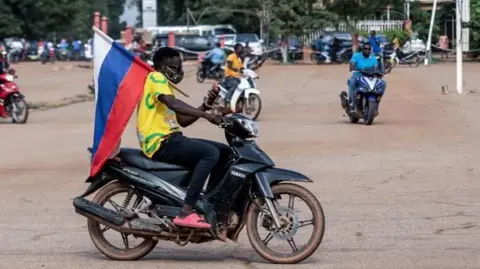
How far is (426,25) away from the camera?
59.8 m

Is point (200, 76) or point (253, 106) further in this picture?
point (200, 76)

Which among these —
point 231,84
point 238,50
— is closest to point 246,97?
point 231,84

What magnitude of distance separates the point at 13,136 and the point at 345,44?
120ft

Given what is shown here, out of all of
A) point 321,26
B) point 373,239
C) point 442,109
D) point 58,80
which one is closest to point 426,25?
point 321,26

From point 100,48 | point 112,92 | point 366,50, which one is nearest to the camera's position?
point 112,92

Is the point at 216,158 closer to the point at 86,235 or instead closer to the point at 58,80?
the point at 86,235

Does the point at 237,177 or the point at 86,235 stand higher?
the point at 237,177

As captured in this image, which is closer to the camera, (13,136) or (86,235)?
(86,235)

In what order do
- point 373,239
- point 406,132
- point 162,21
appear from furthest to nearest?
1. point 162,21
2. point 406,132
3. point 373,239

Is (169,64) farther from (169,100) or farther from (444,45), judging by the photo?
(444,45)

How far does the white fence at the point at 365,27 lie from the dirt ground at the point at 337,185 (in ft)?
115

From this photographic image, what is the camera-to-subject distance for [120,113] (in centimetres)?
803

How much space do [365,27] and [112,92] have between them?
5841cm

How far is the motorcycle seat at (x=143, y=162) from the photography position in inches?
312
